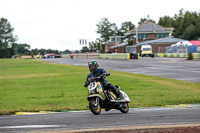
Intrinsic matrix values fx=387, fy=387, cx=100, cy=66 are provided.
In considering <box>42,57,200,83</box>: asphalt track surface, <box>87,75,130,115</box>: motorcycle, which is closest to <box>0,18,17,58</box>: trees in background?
<box>42,57,200,83</box>: asphalt track surface

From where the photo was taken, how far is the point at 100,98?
422 inches

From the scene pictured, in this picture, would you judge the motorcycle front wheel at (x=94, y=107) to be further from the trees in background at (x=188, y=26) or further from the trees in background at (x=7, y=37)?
the trees in background at (x=7, y=37)

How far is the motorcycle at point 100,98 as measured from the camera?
1057 centimetres

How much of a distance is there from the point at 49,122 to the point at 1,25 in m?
174

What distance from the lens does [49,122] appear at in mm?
8977

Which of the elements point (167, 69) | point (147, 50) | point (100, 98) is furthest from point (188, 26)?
point (100, 98)

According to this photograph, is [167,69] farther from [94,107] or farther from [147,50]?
[147,50]

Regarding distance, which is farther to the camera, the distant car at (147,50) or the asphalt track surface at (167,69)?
the distant car at (147,50)

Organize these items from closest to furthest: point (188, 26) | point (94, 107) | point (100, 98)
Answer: point (94, 107) → point (100, 98) → point (188, 26)

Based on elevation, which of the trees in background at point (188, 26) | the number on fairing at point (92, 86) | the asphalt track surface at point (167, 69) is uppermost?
the trees in background at point (188, 26)

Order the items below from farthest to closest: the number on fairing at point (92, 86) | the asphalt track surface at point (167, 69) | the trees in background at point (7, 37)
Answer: the trees in background at point (7, 37) → the asphalt track surface at point (167, 69) → the number on fairing at point (92, 86)

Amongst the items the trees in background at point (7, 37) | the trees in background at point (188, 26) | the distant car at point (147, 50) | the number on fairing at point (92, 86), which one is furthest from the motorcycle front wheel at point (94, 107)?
the trees in background at point (7, 37)

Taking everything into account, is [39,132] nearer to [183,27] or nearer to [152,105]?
[152,105]

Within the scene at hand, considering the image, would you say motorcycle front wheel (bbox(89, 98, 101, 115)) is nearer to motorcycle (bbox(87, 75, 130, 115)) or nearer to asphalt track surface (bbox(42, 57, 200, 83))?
motorcycle (bbox(87, 75, 130, 115))
